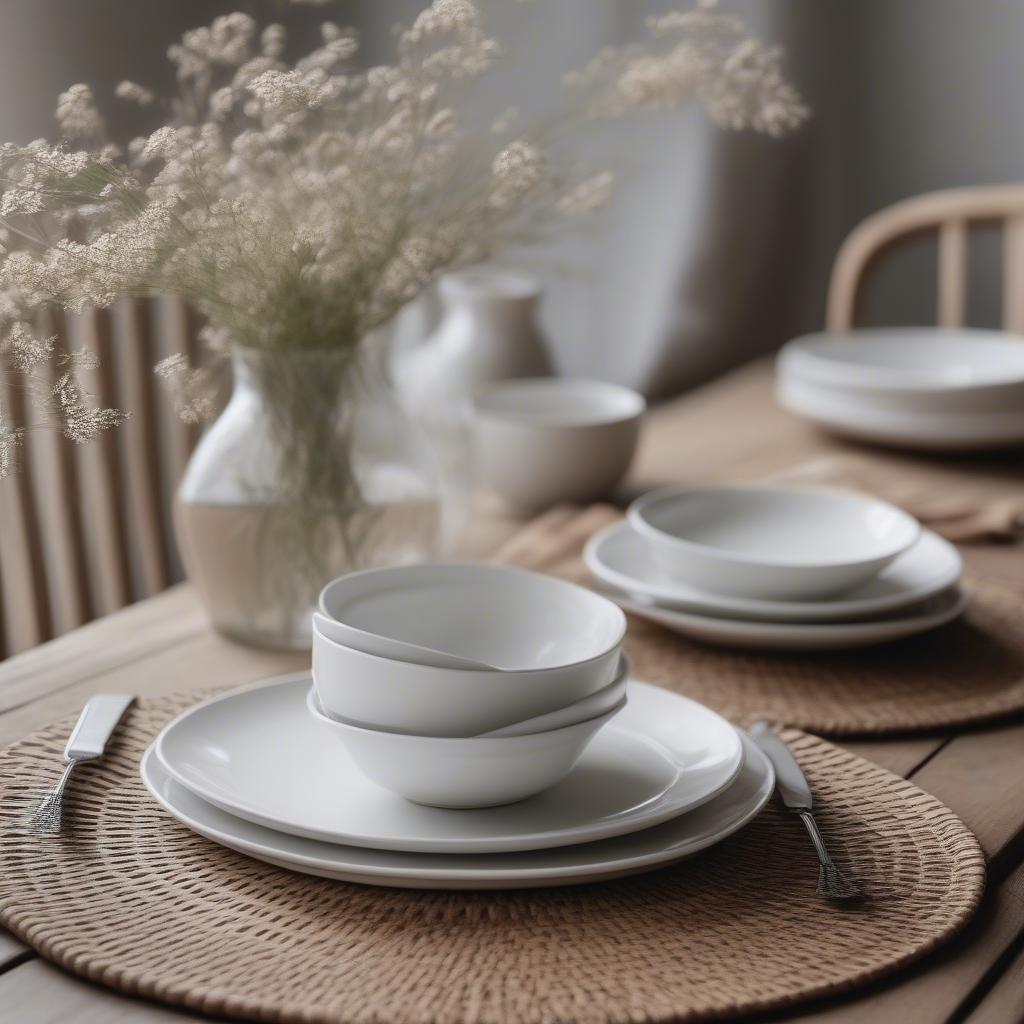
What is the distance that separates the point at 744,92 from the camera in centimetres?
103

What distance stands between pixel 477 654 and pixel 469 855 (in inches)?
5.6

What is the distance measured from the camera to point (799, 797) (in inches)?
28.5

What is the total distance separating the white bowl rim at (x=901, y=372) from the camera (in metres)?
1.52

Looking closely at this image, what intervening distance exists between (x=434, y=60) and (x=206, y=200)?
200mm

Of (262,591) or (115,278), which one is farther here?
(262,591)

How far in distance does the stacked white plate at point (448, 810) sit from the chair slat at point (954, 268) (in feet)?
4.90

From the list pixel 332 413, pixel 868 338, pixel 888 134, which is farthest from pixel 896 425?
pixel 888 134

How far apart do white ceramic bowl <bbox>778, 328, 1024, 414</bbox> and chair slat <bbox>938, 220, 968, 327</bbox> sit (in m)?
0.32

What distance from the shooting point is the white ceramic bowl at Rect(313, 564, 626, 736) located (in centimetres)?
62

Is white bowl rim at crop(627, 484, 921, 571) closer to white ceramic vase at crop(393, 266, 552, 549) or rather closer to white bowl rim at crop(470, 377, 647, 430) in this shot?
white bowl rim at crop(470, 377, 647, 430)

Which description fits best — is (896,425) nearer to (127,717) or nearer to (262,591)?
(262,591)

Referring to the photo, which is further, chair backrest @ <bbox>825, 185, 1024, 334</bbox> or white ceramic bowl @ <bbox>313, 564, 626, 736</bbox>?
chair backrest @ <bbox>825, 185, 1024, 334</bbox>

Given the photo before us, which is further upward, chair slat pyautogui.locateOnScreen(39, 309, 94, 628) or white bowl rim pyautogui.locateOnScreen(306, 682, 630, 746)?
white bowl rim pyautogui.locateOnScreen(306, 682, 630, 746)

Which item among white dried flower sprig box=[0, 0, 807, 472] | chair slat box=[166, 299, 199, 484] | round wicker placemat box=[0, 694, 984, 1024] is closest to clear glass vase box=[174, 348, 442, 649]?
white dried flower sprig box=[0, 0, 807, 472]
